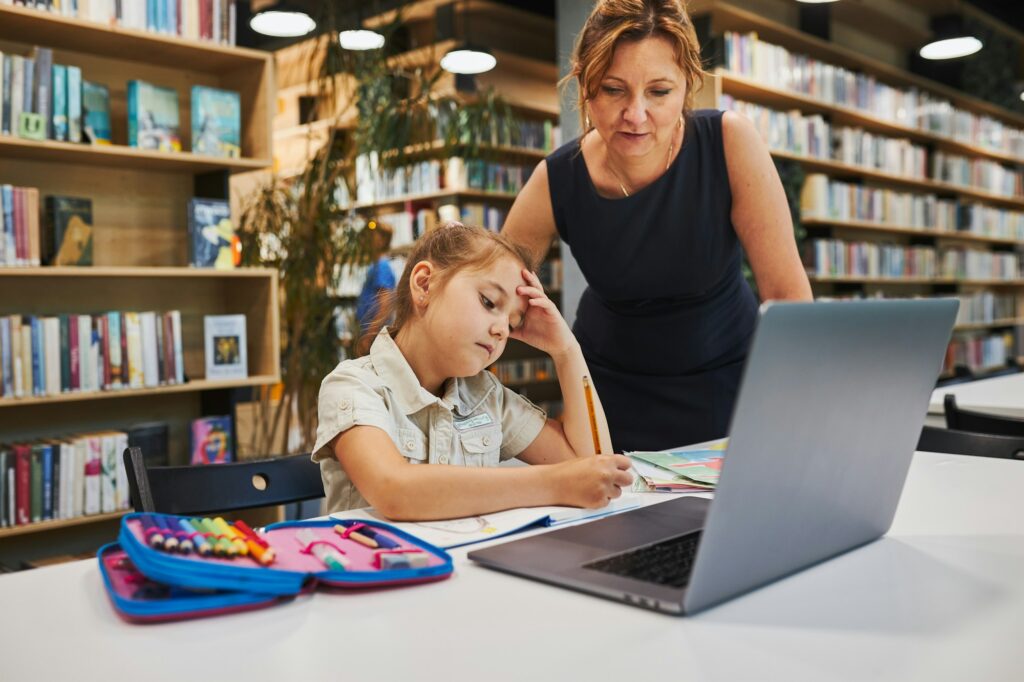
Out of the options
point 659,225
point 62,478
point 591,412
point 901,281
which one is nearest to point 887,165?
point 901,281

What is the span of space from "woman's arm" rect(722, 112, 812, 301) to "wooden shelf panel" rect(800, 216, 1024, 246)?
4.08 metres

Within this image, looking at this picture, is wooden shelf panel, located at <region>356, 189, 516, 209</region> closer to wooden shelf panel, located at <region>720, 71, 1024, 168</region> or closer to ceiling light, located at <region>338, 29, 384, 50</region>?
ceiling light, located at <region>338, 29, 384, 50</region>

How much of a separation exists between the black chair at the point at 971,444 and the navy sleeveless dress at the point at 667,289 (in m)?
0.37

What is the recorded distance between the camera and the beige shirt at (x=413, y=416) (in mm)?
1157

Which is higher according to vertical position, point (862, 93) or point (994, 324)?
point (862, 93)

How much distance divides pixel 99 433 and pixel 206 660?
268cm

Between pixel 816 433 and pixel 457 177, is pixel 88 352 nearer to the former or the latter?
pixel 816 433

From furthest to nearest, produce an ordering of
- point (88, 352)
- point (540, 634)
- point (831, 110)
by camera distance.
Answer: point (831, 110) < point (88, 352) < point (540, 634)

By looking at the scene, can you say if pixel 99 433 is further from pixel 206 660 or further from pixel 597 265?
pixel 206 660

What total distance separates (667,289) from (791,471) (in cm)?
102

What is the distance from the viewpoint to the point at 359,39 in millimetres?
3996

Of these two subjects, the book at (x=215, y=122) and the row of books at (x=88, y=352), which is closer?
the row of books at (x=88, y=352)

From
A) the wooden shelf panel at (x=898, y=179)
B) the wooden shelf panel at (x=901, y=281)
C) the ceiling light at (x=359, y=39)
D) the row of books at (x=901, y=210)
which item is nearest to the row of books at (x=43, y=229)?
the ceiling light at (x=359, y=39)

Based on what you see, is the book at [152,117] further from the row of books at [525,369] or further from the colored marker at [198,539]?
the row of books at [525,369]
